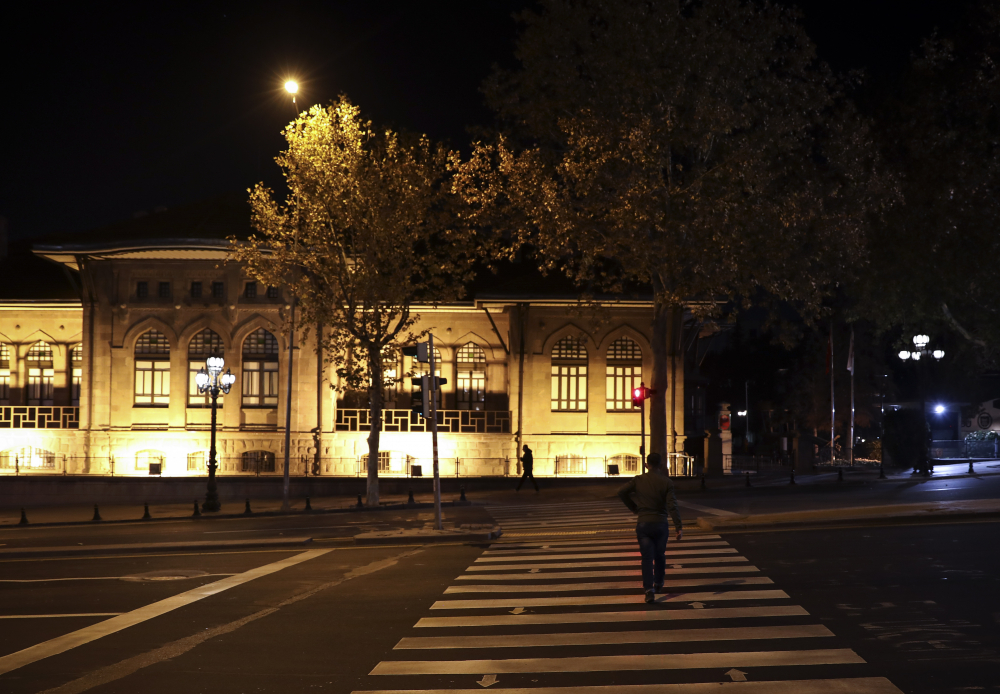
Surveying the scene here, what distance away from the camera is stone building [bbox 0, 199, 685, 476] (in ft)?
127

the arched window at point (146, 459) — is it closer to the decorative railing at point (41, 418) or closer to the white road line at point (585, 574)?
the decorative railing at point (41, 418)

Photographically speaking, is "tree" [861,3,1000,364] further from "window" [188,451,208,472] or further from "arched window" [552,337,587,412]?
"window" [188,451,208,472]

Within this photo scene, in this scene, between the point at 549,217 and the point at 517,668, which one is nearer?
the point at 517,668

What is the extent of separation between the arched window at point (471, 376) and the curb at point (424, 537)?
22.2 metres

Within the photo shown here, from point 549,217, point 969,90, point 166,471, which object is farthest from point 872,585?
point 166,471

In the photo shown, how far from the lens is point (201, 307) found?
39.6 meters

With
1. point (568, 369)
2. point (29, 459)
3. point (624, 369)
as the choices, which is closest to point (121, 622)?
point (568, 369)

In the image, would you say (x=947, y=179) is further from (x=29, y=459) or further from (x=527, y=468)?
(x=29, y=459)

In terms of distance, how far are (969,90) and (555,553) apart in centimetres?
2403

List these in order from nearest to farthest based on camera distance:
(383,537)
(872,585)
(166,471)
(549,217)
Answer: (872,585) < (383,537) < (549,217) < (166,471)

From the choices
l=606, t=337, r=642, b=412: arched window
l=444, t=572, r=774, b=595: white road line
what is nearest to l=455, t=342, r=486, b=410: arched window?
l=606, t=337, r=642, b=412: arched window

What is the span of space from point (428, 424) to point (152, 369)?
1249 centimetres

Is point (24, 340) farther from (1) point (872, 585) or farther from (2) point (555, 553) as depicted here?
(1) point (872, 585)

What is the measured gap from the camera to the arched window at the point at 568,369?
40000 mm
